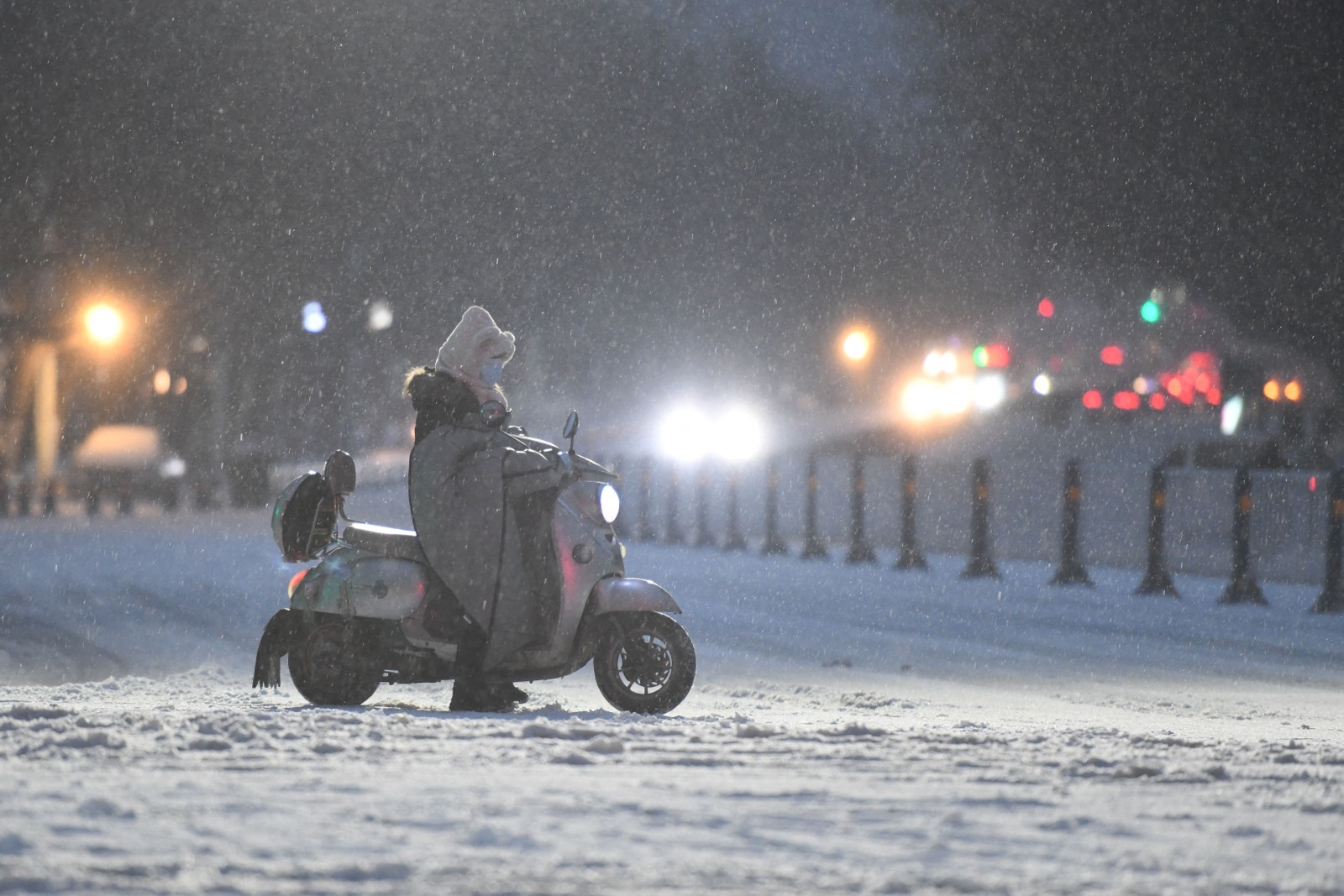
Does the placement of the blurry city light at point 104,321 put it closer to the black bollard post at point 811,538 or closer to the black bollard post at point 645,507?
the black bollard post at point 645,507

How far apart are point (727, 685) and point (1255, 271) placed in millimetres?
13179

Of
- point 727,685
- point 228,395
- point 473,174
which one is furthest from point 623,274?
point 727,685

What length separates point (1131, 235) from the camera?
65.2ft

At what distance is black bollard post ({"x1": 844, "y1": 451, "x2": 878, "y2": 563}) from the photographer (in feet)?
67.9

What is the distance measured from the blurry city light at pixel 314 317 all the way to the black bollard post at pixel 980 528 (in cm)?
1163

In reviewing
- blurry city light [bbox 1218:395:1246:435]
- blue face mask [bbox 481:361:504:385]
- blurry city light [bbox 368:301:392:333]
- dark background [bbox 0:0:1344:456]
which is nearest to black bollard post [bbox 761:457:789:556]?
dark background [bbox 0:0:1344:456]

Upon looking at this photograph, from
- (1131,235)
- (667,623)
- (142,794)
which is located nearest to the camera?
(142,794)

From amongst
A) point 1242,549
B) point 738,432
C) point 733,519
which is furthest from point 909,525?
point 738,432

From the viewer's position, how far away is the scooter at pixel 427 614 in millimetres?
7266

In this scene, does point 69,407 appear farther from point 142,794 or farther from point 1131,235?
point 142,794

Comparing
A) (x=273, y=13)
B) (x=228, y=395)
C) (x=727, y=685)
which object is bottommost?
(x=727, y=685)

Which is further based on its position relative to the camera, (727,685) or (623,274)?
(623,274)

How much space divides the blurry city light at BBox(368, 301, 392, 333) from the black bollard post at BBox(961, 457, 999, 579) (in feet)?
40.4

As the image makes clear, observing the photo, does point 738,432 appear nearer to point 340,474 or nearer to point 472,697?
point 340,474
